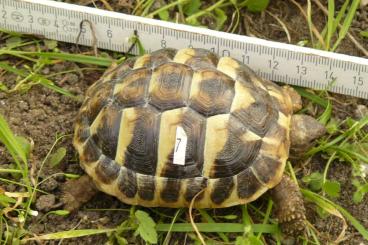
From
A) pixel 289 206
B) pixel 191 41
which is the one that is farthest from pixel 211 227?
pixel 191 41

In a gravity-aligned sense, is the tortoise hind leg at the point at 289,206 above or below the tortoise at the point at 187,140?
below

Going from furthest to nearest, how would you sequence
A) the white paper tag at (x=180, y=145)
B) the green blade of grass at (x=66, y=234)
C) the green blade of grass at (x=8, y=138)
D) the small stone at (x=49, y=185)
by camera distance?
the small stone at (x=49, y=185), the green blade of grass at (x=66, y=234), the white paper tag at (x=180, y=145), the green blade of grass at (x=8, y=138)

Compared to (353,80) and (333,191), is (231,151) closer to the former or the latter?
(333,191)

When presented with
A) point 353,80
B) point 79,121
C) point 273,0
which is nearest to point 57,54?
point 79,121

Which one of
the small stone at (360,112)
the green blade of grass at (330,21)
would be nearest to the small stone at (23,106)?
the green blade of grass at (330,21)

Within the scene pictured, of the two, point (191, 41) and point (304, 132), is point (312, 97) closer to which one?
point (304, 132)

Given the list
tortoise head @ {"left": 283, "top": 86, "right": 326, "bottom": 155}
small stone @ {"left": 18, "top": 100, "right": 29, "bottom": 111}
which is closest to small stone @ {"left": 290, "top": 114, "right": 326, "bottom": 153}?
tortoise head @ {"left": 283, "top": 86, "right": 326, "bottom": 155}

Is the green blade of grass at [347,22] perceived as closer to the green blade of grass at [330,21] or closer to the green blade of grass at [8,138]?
the green blade of grass at [330,21]

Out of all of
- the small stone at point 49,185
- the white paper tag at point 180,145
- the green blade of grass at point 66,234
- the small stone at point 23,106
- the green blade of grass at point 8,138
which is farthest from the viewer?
the small stone at point 23,106
